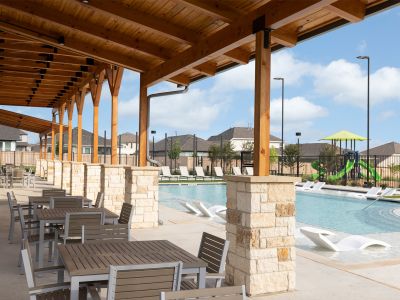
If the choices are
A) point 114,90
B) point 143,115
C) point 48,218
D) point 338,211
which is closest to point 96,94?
point 114,90

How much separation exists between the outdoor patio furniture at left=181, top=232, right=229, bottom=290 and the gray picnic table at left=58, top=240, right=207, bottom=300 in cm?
24

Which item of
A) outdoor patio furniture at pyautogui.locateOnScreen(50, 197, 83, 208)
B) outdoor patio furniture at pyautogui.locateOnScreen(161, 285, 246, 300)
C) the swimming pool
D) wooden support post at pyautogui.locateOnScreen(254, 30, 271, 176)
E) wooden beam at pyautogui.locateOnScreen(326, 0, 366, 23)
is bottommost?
the swimming pool

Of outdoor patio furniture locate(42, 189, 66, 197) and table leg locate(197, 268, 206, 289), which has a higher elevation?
outdoor patio furniture locate(42, 189, 66, 197)

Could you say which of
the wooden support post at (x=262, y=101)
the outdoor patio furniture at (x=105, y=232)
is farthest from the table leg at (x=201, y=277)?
the wooden support post at (x=262, y=101)

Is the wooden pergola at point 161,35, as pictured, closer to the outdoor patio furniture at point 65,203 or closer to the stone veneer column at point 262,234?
Answer: the stone veneer column at point 262,234

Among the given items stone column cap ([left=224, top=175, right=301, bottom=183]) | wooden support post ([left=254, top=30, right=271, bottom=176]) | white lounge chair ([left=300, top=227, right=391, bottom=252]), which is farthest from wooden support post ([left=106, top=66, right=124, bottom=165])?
stone column cap ([left=224, top=175, right=301, bottom=183])

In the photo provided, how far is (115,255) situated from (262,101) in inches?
91.6

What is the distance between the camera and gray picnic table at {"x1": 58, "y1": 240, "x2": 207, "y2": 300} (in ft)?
10.0

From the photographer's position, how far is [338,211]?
14867 mm

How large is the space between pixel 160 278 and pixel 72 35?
6983 millimetres

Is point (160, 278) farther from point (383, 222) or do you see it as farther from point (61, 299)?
point (383, 222)

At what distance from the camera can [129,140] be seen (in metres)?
65.7

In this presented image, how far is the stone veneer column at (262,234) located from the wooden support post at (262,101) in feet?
0.76

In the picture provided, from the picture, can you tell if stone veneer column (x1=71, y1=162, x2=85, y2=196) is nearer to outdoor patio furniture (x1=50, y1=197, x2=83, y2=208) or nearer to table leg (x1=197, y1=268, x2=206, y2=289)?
outdoor patio furniture (x1=50, y1=197, x2=83, y2=208)
